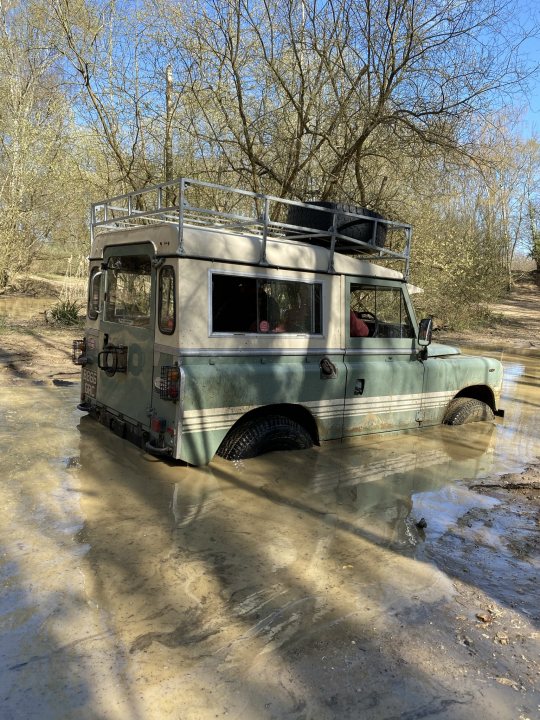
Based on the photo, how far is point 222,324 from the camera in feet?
15.6

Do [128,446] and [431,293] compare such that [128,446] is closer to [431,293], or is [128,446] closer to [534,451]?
[534,451]

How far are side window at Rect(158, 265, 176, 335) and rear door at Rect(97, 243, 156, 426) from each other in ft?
0.41

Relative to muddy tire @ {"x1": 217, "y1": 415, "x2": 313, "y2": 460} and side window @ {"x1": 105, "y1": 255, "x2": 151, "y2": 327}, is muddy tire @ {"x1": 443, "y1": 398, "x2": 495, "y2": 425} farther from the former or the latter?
side window @ {"x1": 105, "y1": 255, "x2": 151, "y2": 327}

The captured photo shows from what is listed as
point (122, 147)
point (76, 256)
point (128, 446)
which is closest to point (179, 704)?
point (128, 446)

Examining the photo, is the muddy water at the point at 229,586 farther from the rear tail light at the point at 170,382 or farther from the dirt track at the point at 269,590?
the rear tail light at the point at 170,382

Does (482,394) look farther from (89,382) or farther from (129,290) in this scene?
(89,382)

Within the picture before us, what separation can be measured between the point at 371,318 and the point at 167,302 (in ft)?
7.92

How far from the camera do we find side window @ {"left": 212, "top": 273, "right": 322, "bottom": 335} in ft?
15.6

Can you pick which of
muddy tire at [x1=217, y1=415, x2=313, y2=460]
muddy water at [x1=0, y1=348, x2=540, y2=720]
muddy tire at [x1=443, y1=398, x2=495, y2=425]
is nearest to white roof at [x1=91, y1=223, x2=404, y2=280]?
muddy tire at [x1=217, y1=415, x2=313, y2=460]

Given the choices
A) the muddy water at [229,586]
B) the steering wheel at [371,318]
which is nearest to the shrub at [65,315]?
the muddy water at [229,586]

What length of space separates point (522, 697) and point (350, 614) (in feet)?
2.99

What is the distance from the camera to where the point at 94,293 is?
5941 millimetres

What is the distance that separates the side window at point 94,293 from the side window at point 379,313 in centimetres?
270

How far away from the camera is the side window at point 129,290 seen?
4988 millimetres
